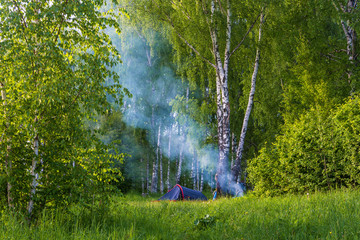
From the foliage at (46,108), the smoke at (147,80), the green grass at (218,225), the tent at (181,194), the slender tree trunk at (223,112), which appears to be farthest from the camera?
the smoke at (147,80)

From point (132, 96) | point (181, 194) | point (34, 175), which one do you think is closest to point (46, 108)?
point (34, 175)

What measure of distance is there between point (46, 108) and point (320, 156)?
20.6 feet

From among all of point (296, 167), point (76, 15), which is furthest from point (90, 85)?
point (296, 167)

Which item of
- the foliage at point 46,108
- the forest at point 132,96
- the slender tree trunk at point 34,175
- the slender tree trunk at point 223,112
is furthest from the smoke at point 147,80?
the slender tree trunk at point 34,175

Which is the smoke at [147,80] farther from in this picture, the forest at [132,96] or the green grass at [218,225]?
the green grass at [218,225]

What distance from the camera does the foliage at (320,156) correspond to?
6156mm

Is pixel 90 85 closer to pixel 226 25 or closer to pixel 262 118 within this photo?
pixel 226 25

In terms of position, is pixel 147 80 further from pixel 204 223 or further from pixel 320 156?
pixel 204 223

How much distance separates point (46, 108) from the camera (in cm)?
429

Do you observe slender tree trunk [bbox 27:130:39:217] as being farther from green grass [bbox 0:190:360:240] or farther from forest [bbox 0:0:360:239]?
green grass [bbox 0:190:360:240]

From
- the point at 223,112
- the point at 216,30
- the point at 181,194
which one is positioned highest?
the point at 216,30

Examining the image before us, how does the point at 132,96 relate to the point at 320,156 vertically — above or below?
above

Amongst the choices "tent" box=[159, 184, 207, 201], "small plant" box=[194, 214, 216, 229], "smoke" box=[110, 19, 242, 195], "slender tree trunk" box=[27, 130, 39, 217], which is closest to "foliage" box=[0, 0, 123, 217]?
"slender tree trunk" box=[27, 130, 39, 217]

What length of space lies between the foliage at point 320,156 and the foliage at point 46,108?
4951mm
